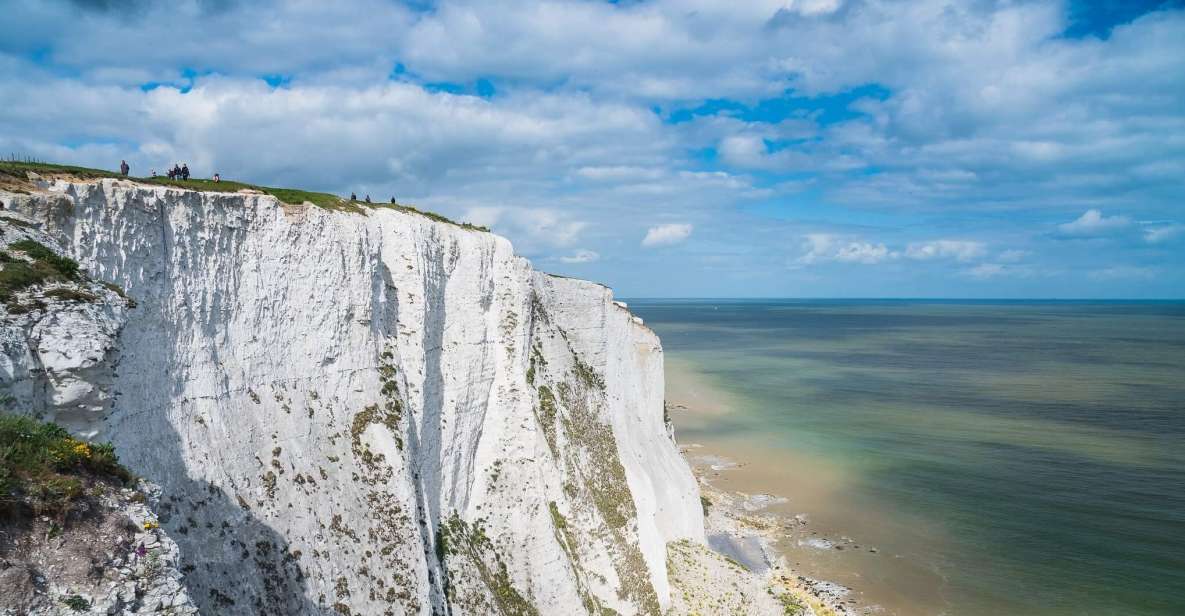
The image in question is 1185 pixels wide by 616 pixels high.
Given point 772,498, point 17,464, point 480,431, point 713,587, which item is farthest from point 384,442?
point 772,498

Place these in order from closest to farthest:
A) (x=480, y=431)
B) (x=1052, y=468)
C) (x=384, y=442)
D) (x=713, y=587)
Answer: (x=384, y=442) → (x=480, y=431) → (x=713, y=587) → (x=1052, y=468)

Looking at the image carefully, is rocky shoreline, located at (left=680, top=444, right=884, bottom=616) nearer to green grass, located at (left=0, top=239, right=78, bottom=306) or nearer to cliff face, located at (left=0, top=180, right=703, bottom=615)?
cliff face, located at (left=0, top=180, right=703, bottom=615)

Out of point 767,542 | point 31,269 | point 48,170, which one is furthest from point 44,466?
point 767,542

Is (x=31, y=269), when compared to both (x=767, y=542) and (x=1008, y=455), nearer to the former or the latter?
(x=767, y=542)

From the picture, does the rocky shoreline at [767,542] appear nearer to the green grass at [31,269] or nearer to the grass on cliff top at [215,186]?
the grass on cliff top at [215,186]

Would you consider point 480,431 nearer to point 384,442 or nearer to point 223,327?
point 384,442
